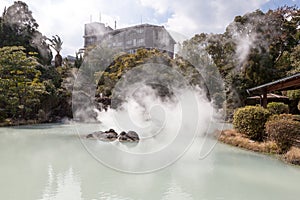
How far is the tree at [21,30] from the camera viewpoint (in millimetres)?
22531

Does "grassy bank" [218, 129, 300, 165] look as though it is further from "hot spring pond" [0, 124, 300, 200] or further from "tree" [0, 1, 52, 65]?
"tree" [0, 1, 52, 65]

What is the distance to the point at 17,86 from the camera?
60.7 ft

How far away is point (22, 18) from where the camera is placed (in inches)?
944

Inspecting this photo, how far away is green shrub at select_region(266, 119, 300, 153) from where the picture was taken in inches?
318

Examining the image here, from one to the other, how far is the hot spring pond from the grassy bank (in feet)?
1.10

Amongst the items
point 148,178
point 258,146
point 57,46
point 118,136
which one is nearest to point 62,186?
point 148,178

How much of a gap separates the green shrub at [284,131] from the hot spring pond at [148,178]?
0.67 m

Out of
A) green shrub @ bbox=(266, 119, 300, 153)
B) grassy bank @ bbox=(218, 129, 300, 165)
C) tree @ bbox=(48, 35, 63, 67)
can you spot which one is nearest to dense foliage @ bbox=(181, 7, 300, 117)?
grassy bank @ bbox=(218, 129, 300, 165)

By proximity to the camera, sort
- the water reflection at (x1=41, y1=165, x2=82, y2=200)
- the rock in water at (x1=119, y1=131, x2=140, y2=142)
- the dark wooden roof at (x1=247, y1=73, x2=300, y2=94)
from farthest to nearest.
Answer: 1. the rock in water at (x1=119, y1=131, x2=140, y2=142)
2. the dark wooden roof at (x1=247, y1=73, x2=300, y2=94)
3. the water reflection at (x1=41, y1=165, x2=82, y2=200)

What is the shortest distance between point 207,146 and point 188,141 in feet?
4.78

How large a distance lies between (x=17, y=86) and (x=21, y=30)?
744 centimetres

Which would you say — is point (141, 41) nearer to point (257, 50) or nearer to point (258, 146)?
point (257, 50)

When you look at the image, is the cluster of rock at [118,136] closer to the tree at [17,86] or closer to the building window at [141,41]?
the tree at [17,86]

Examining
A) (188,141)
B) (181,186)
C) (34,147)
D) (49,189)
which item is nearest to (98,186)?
(49,189)
